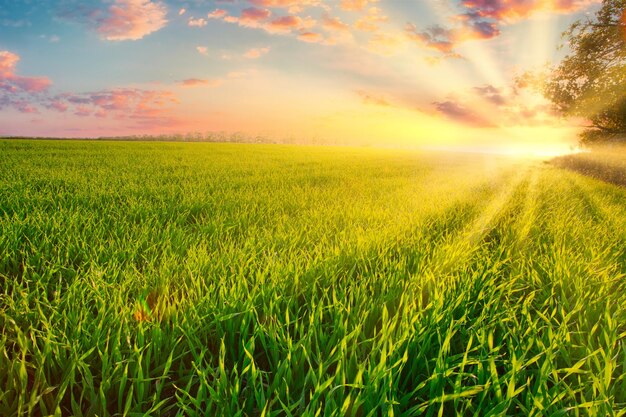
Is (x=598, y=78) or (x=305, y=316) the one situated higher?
(x=598, y=78)

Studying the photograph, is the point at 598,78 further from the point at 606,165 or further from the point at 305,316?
the point at 305,316

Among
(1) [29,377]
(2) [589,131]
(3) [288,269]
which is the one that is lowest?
(1) [29,377]

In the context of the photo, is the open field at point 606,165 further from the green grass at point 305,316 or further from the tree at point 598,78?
the green grass at point 305,316

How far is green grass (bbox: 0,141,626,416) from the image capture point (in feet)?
4.33

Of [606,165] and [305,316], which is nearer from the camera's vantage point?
[305,316]

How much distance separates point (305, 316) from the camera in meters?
2.01

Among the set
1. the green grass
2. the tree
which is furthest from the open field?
the green grass

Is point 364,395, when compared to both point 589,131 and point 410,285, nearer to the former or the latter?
point 410,285

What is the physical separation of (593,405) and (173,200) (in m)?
5.23

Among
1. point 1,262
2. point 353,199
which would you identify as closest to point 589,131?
point 353,199

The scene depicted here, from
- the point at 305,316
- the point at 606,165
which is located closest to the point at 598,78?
the point at 606,165

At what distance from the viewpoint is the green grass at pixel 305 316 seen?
1321mm

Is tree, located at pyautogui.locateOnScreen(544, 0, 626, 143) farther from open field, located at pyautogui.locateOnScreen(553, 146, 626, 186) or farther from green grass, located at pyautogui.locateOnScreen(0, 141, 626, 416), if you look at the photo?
green grass, located at pyautogui.locateOnScreen(0, 141, 626, 416)

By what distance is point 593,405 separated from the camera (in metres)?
1.22
